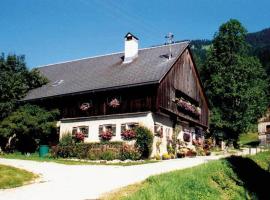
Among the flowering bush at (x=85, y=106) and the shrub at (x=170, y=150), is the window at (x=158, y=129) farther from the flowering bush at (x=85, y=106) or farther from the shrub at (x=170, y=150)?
the flowering bush at (x=85, y=106)

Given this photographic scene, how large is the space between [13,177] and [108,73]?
1863 cm

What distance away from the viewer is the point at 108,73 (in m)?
34.1

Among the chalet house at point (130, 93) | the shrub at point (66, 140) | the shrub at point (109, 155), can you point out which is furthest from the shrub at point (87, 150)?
the chalet house at point (130, 93)

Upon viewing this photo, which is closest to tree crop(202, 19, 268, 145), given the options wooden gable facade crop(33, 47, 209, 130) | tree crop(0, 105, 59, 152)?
wooden gable facade crop(33, 47, 209, 130)

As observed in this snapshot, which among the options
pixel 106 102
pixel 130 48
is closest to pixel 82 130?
pixel 106 102

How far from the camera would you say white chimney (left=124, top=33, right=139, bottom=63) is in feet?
116

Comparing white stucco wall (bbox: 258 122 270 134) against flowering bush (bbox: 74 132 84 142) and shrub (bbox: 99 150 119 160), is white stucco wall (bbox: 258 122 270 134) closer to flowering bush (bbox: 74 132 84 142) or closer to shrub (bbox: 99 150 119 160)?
flowering bush (bbox: 74 132 84 142)

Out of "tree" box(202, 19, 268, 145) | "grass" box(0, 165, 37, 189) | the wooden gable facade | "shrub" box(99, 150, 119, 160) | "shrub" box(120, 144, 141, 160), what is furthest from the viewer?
"tree" box(202, 19, 268, 145)

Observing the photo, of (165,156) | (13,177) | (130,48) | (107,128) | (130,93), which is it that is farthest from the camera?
(130,48)

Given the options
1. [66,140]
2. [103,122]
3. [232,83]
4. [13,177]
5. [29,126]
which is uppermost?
[232,83]

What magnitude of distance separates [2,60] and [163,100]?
52.7ft

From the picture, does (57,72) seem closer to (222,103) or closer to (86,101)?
(86,101)

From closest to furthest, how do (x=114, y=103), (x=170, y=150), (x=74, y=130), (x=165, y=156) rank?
(x=165, y=156) → (x=114, y=103) → (x=170, y=150) → (x=74, y=130)

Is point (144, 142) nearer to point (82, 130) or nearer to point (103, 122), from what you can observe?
point (103, 122)
